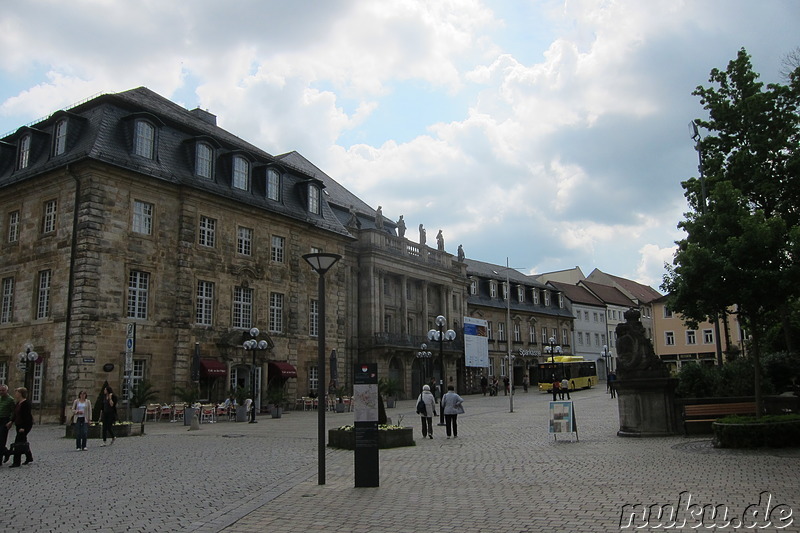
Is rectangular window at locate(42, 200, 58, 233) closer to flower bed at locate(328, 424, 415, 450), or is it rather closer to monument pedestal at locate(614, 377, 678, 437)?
flower bed at locate(328, 424, 415, 450)

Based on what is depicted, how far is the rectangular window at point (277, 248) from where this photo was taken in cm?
3816

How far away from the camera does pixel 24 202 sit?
32.0 meters

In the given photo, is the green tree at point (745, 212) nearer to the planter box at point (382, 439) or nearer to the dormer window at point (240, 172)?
the planter box at point (382, 439)

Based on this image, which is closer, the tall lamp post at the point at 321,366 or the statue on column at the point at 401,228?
the tall lamp post at the point at 321,366

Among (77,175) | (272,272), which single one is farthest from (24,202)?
(272,272)

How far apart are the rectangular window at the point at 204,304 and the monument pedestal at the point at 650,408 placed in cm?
2167

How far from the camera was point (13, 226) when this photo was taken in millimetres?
32625

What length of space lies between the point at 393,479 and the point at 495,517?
3787 millimetres

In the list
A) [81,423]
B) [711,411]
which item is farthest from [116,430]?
[711,411]

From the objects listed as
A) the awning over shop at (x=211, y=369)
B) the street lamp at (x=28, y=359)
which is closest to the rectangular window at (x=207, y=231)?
the awning over shop at (x=211, y=369)

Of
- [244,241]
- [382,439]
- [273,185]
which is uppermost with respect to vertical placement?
[273,185]

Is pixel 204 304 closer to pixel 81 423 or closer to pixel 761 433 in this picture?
pixel 81 423

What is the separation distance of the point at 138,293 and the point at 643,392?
2212 centimetres

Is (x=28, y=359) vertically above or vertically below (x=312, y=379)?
above
